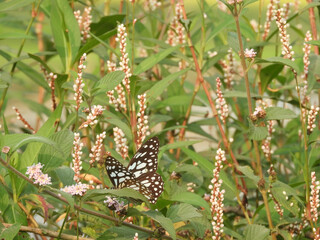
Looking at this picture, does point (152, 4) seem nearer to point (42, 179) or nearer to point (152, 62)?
point (152, 62)

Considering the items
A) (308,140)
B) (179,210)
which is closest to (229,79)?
(308,140)

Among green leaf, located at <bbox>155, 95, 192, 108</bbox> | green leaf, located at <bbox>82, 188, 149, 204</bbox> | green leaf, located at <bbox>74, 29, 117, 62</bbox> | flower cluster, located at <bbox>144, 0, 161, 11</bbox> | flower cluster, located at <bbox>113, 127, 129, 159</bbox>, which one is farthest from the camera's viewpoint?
flower cluster, located at <bbox>144, 0, 161, 11</bbox>

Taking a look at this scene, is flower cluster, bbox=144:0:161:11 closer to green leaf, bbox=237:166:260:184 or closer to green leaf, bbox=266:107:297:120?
green leaf, bbox=266:107:297:120

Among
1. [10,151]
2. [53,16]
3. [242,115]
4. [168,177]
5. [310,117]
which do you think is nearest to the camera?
[10,151]

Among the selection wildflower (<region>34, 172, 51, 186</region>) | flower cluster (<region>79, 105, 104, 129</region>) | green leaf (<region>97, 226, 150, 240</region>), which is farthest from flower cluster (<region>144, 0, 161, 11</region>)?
wildflower (<region>34, 172, 51, 186</region>)

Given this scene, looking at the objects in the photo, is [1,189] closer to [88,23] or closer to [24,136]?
[24,136]

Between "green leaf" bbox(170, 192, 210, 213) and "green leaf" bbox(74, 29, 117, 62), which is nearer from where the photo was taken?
"green leaf" bbox(170, 192, 210, 213)

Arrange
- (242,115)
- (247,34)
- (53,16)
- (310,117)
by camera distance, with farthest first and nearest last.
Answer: (242,115), (247,34), (53,16), (310,117)
